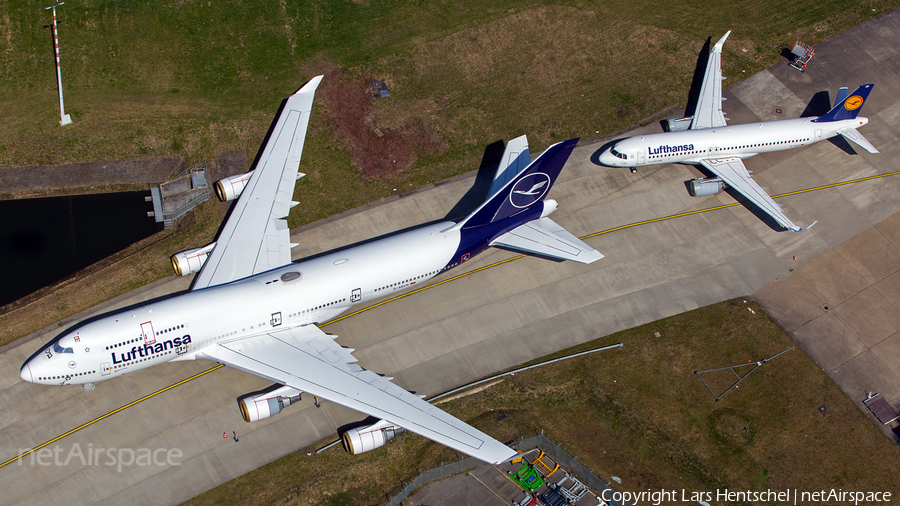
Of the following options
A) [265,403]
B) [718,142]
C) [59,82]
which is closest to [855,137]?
[718,142]

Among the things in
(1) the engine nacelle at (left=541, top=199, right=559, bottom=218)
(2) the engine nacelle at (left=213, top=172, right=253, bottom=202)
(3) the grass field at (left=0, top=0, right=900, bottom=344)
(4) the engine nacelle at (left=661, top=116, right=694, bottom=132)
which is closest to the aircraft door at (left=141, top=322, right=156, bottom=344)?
(3) the grass field at (left=0, top=0, right=900, bottom=344)

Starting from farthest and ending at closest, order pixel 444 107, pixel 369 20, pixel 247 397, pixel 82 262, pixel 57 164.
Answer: pixel 369 20 → pixel 444 107 → pixel 57 164 → pixel 82 262 → pixel 247 397

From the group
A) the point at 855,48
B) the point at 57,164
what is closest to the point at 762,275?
the point at 855,48

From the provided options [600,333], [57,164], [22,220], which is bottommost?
[600,333]

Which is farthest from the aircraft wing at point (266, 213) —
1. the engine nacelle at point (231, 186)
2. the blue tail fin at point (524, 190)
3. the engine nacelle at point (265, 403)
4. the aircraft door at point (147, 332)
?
the blue tail fin at point (524, 190)

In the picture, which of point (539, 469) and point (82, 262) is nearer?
point (539, 469)

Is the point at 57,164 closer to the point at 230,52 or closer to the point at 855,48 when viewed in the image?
the point at 230,52

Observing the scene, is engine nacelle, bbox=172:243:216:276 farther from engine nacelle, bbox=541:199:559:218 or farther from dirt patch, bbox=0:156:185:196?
engine nacelle, bbox=541:199:559:218
